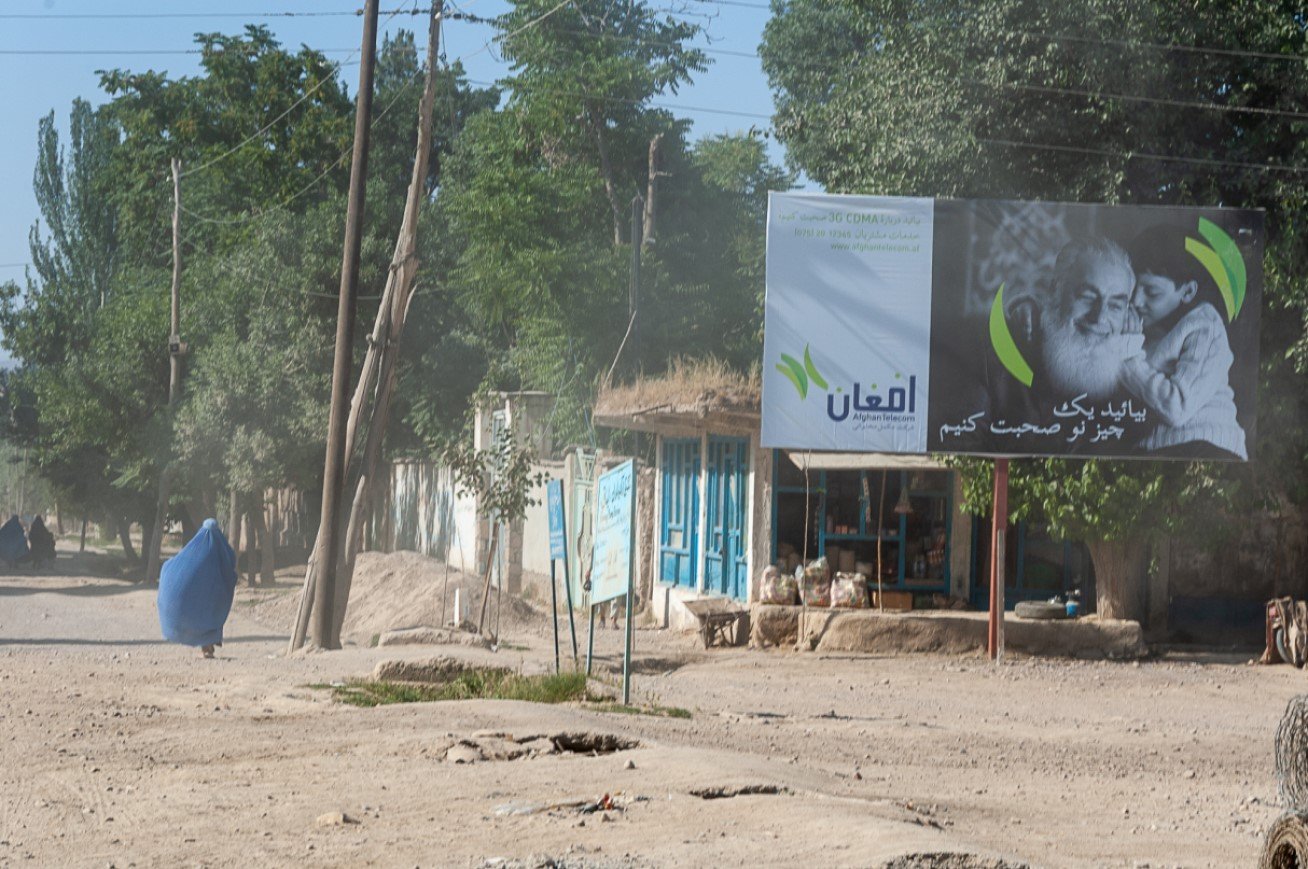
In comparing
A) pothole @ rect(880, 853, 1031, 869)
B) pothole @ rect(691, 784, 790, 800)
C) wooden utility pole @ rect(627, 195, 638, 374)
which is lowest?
pothole @ rect(691, 784, 790, 800)

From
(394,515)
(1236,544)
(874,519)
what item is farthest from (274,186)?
Answer: (1236,544)

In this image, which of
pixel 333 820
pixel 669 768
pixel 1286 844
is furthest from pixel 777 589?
pixel 1286 844

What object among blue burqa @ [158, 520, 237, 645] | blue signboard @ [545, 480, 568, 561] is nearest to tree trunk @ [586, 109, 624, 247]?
blue burqa @ [158, 520, 237, 645]

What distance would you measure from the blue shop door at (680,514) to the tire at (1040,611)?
4976 mm

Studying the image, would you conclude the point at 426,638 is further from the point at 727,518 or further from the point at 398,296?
the point at 727,518

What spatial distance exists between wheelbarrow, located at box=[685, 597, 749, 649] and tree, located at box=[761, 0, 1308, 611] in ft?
10.5

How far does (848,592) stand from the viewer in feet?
60.0

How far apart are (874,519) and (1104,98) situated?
585 centimetres

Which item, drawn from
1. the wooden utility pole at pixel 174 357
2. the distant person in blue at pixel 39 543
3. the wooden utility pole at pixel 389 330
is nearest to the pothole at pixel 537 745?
the wooden utility pole at pixel 389 330

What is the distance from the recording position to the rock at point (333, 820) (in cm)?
722

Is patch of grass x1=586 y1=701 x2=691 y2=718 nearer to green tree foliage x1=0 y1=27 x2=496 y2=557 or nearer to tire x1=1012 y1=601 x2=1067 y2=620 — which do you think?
tire x1=1012 y1=601 x2=1067 y2=620

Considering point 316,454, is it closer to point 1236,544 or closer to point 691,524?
point 691,524

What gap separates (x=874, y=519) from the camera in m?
19.8

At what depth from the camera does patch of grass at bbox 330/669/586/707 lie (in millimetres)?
12016
